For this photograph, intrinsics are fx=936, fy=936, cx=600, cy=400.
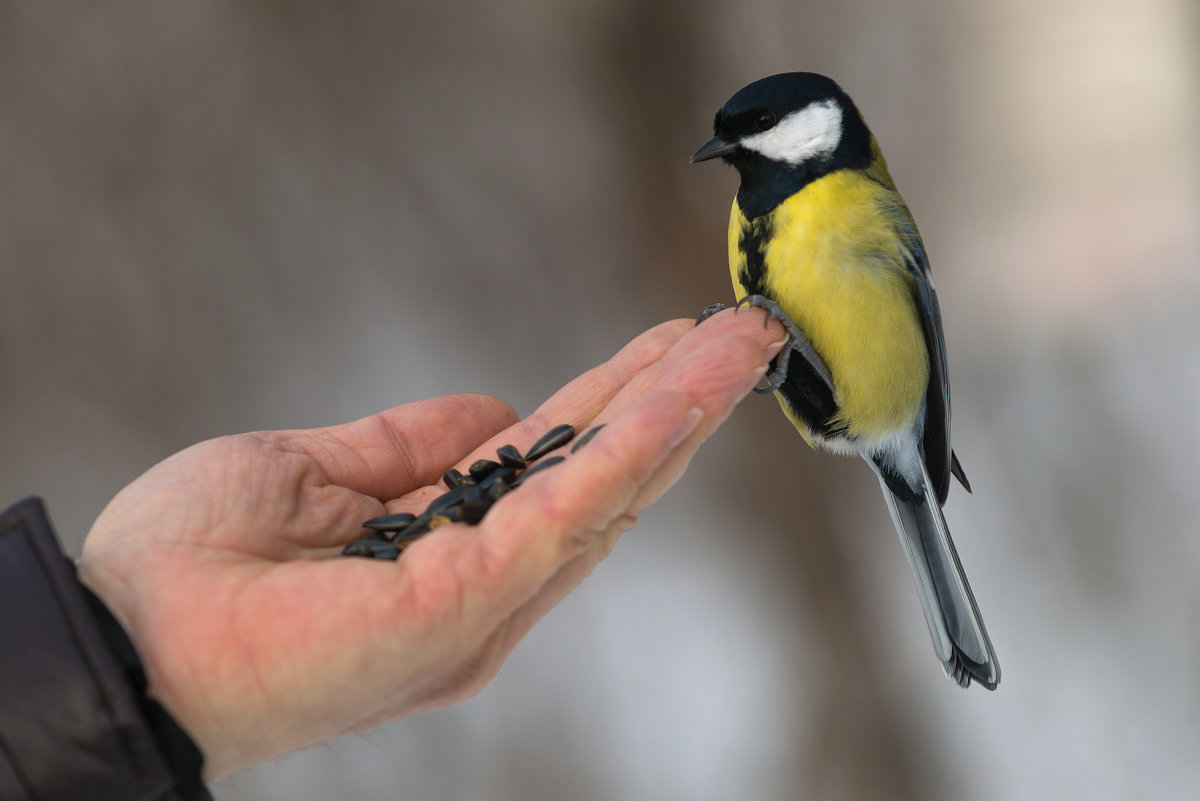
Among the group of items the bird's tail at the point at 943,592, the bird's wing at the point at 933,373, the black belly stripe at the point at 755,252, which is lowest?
the bird's tail at the point at 943,592

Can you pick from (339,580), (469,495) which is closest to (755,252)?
(469,495)

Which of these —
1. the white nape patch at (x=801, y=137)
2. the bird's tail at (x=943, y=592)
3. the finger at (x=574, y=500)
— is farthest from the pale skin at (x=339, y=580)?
the bird's tail at (x=943, y=592)

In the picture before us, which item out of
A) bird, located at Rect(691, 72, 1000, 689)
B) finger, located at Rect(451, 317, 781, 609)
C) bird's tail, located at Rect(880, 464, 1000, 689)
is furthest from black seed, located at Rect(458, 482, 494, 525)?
bird's tail, located at Rect(880, 464, 1000, 689)

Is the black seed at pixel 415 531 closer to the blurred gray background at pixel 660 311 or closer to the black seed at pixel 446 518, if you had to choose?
the black seed at pixel 446 518

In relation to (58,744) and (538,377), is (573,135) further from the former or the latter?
(58,744)

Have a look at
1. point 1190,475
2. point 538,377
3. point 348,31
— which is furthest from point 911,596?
point 348,31
